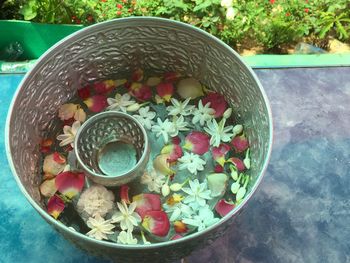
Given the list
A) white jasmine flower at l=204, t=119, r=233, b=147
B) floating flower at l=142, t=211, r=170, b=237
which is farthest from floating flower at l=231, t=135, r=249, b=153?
floating flower at l=142, t=211, r=170, b=237

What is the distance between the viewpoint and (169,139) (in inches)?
43.5

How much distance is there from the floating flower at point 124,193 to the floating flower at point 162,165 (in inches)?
3.2

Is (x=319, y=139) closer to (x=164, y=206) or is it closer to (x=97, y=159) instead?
(x=164, y=206)

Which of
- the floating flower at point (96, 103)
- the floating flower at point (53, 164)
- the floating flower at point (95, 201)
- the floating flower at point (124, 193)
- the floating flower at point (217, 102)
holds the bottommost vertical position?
the floating flower at point (124, 193)

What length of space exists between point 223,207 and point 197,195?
0.20ft

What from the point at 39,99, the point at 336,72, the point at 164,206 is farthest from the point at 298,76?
the point at 39,99

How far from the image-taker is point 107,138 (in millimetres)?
1120

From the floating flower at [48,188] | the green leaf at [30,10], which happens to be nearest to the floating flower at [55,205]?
the floating flower at [48,188]

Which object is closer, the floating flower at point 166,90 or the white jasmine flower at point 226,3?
the floating flower at point 166,90

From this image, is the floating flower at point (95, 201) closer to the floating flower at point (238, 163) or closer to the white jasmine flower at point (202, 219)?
the white jasmine flower at point (202, 219)

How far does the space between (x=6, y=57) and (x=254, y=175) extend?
3.20 feet

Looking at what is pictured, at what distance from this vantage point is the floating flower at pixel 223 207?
99 cm

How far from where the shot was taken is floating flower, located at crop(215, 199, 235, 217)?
99cm

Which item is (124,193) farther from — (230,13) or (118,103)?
(230,13)
